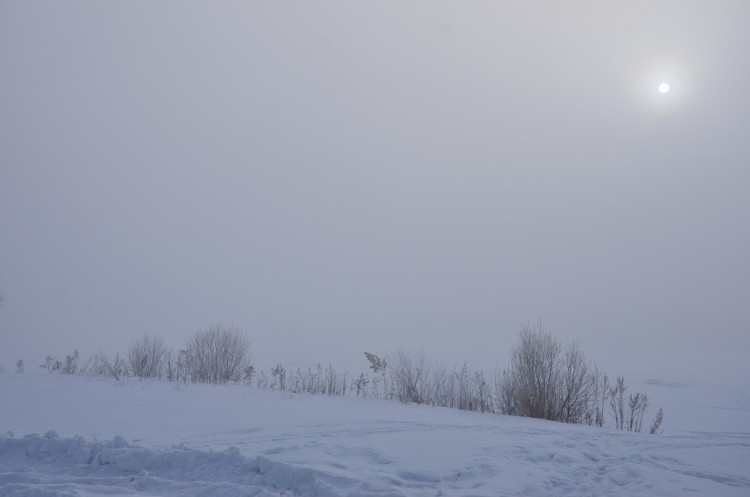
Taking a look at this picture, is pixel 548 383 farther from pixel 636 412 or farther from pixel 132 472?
pixel 132 472

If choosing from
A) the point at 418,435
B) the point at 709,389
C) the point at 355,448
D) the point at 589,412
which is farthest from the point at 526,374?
the point at 709,389

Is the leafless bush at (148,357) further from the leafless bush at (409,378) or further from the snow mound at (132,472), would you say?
the snow mound at (132,472)

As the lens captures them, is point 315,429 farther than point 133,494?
Yes

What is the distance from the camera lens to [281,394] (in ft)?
48.8

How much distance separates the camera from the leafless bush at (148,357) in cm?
2403

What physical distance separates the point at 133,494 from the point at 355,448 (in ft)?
10.4

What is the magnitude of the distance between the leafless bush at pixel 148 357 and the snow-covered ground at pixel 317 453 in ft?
38.1

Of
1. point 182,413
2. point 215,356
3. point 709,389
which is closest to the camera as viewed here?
point 182,413

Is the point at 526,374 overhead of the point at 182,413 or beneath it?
overhead

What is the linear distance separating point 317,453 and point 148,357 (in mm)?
20376

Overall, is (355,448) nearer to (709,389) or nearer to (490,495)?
(490,495)

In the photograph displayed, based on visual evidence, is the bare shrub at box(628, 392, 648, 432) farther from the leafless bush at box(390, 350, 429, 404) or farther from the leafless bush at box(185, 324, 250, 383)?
the leafless bush at box(185, 324, 250, 383)

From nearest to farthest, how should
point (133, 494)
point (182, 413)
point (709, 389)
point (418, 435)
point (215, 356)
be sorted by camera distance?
1. point (133, 494)
2. point (418, 435)
3. point (182, 413)
4. point (215, 356)
5. point (709, 389)

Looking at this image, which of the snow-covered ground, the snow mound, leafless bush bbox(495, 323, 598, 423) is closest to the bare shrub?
leafless bush bbox(495, 323, 598, 423)
